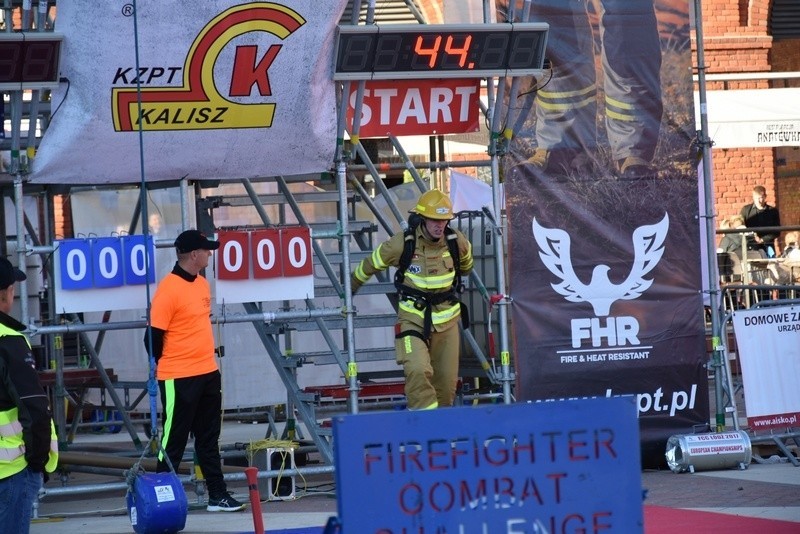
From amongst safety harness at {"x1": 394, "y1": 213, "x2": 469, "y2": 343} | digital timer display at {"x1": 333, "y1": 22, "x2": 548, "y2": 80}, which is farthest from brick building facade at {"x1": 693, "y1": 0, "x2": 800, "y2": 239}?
safety harness at {"x1": 394, "y1": 213, "x2": 469, "y2": 343}

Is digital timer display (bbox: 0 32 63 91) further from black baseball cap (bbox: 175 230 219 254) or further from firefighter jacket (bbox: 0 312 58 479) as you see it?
firefighter jacket (bbox: 0 312 58 479)

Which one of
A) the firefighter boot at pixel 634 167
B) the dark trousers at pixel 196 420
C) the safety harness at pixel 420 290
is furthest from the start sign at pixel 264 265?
the firefighter boot at pixel 634 167

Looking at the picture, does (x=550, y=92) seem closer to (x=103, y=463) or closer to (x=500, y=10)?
(x=500, y=10)

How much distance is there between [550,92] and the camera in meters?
11.0

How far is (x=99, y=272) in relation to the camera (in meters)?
9.82

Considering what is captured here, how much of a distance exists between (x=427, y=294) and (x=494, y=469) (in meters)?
4.34

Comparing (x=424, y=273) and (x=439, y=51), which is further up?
(x=439, y=51)

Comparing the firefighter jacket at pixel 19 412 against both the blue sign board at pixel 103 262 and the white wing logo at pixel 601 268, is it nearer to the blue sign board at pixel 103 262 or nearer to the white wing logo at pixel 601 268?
the blue sign board at pixel 103 262

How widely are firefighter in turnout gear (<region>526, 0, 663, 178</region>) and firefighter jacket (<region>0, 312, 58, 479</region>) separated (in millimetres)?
5779

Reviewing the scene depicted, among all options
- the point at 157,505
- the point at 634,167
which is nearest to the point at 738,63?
the point at 634,167

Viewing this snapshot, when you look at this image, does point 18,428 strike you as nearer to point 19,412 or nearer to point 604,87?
point 19,412

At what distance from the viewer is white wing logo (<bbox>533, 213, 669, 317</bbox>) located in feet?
36.2

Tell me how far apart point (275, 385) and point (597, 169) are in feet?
14.2

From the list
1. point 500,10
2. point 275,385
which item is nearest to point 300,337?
point 275,385
